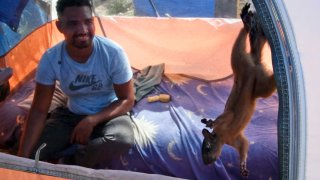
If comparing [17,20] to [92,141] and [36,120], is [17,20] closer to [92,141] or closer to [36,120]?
[36,120]

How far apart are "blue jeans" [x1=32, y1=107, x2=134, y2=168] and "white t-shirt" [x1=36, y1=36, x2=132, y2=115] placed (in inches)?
4.7

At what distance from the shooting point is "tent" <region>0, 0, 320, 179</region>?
4.38 ft

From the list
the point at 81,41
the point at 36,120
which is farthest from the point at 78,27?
the point at 36,120

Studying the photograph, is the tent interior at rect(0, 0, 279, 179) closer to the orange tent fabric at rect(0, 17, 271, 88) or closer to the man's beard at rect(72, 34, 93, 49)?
the orange tent fabric at rect(0, 17, 271, 88)

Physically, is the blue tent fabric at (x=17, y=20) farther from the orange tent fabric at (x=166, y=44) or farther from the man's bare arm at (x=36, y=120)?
the man's bare arm at (x=36, y=120)

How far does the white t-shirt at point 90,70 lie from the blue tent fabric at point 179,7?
95cm

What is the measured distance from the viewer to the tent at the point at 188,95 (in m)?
1.34

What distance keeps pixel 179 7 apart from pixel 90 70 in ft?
3.49

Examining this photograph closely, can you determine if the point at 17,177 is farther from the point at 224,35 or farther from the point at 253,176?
the point at 224,35

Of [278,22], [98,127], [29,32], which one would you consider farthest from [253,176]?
[29,32]

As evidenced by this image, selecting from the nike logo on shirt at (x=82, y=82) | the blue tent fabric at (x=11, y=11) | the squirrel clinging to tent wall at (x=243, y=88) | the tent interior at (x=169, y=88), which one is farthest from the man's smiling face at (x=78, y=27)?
the blue tent fabric at (x=11, y=11)

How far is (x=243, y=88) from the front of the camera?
1.75m

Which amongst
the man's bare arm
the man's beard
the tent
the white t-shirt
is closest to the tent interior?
the tent

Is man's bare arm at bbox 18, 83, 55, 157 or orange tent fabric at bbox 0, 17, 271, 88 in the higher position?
orange tent fabric at bbox 0, 17, 271, 88
